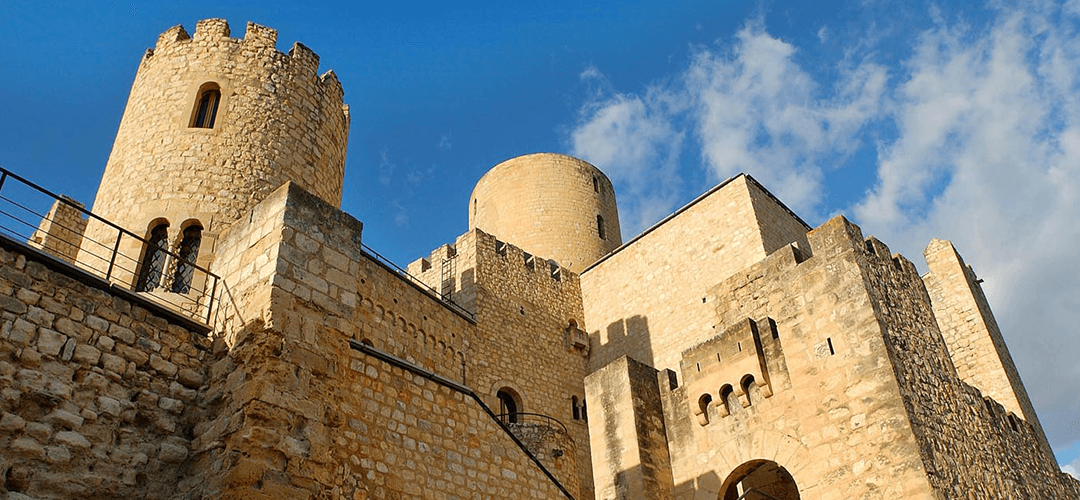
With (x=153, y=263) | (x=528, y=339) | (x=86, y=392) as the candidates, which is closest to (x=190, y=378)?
(x=86, y=392)

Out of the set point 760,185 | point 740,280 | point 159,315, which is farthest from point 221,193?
point 760,185

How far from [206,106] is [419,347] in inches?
240

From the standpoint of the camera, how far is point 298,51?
1311 cm

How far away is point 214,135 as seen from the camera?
11.4m

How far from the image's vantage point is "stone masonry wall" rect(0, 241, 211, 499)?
16.4 ft

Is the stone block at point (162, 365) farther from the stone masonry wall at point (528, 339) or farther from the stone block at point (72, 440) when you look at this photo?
the stone masonry wall at point (528, 339)

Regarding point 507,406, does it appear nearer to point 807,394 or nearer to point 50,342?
point 807,394

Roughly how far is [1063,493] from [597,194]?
50.3 feet

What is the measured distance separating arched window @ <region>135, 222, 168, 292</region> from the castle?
0.04 m

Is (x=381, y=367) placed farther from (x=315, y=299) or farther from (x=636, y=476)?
(x=636, y=476)

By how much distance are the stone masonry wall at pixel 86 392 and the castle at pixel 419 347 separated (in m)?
0.02

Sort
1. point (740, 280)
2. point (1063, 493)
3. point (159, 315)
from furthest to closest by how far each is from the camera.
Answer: point (1063, 493)
point (740, 280)
point (159, 315)

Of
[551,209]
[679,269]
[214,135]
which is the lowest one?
[214,135]

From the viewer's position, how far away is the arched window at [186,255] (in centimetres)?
1011
